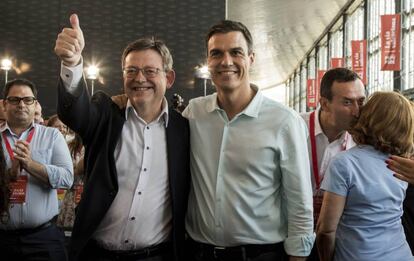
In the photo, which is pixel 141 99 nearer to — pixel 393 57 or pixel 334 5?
pixel 393 57

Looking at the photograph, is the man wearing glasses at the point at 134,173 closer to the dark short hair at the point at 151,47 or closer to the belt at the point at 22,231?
the dark short hair at the point at 151,47

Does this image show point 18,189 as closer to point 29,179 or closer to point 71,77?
point 29,179

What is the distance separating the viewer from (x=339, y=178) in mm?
1875

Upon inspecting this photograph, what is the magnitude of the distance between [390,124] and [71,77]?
124cm

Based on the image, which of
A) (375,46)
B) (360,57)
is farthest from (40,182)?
(375,46)

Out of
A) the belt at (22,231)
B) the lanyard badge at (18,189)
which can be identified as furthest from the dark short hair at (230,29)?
the belt at (22,231)

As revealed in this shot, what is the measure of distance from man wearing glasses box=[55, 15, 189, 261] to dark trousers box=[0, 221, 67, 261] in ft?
3.34

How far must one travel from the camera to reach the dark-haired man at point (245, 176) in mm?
1878

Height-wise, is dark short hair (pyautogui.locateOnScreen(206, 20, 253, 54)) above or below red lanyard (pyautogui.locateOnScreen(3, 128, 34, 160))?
above

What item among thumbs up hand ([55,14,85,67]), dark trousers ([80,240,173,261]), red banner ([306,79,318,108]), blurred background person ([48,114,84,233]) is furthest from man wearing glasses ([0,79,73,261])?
red banner ([306,79,318,108])

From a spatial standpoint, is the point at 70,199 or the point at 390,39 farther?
the point at 390,39

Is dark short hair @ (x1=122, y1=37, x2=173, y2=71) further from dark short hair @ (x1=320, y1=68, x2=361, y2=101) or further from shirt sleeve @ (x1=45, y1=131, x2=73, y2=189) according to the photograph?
shirt sleeve @ (x1=45, y1=131, x2=73, y2=189)

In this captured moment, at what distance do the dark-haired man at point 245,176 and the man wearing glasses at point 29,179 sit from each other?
1183 millimetres

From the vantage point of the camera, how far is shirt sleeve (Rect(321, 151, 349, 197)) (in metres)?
1.87
